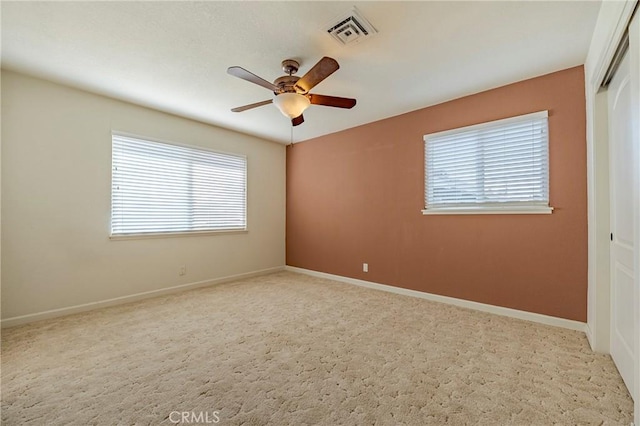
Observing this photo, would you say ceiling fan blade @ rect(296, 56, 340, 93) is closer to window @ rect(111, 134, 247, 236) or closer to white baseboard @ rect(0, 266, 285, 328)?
window @ rect(111, 134, 247, 236)

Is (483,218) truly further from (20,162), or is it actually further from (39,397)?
(20,162)

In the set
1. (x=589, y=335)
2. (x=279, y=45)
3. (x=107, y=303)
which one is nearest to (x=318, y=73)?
(x=279, y=45)

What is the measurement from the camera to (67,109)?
303 cm

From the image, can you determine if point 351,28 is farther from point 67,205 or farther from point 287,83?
point 67,205

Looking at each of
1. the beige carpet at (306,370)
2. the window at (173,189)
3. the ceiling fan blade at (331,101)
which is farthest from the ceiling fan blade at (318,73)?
the window at (173,189)

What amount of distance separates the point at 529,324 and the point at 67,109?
545 centimetres

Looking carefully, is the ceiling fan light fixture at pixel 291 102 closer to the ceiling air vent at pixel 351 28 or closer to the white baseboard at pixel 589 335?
the ceiling air vent at pixel 351 28

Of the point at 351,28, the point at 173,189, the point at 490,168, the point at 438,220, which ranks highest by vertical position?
the point at 351,28

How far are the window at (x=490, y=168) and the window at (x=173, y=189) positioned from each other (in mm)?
3145

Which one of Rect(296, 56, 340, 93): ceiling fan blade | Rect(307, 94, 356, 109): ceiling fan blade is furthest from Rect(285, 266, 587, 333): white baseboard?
Rect(296, 56, 340, 93): ceiling fan blade

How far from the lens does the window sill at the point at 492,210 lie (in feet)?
9.00

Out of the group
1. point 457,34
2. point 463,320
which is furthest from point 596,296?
point 457,34

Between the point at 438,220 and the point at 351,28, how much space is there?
2442 mm

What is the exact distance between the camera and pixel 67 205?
3.03 metres
